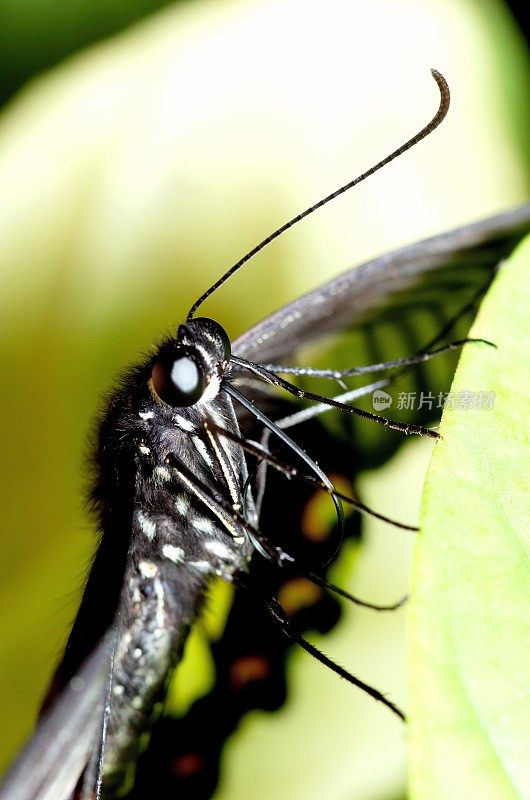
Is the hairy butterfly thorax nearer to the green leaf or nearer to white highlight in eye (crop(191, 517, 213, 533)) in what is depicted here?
white highlight in eye (crop(191, 517, 213, 533))

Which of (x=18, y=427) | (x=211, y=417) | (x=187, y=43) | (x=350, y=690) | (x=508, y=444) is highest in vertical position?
(x=187, y=43)

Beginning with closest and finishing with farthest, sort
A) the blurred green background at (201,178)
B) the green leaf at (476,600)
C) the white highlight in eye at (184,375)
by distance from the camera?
the green leaf at (476,600) < the white highlight in eye at (184,375) < the blurred green background at (201,178)

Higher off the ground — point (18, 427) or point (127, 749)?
point (18, 427)

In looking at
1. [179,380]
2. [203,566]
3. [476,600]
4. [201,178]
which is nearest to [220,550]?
[203,566]

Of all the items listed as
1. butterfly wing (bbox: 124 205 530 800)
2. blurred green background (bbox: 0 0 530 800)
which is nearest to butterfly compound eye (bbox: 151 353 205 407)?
butterfly wing (bbox: 124 205 530 800)

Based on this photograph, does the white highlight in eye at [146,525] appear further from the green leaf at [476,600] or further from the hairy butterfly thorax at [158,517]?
the green leaf at [476,600]

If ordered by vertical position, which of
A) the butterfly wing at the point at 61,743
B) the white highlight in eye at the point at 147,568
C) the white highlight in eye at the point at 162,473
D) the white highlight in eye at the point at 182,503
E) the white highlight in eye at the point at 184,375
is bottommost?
the butterfly wing at the point at 61,743

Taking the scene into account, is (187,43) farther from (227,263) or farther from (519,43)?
(519,43)

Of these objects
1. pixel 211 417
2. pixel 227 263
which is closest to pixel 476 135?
pixel 227 263

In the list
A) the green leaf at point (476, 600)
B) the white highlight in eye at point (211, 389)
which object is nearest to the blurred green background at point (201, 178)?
the white highlight in eye at point (211, 389)
